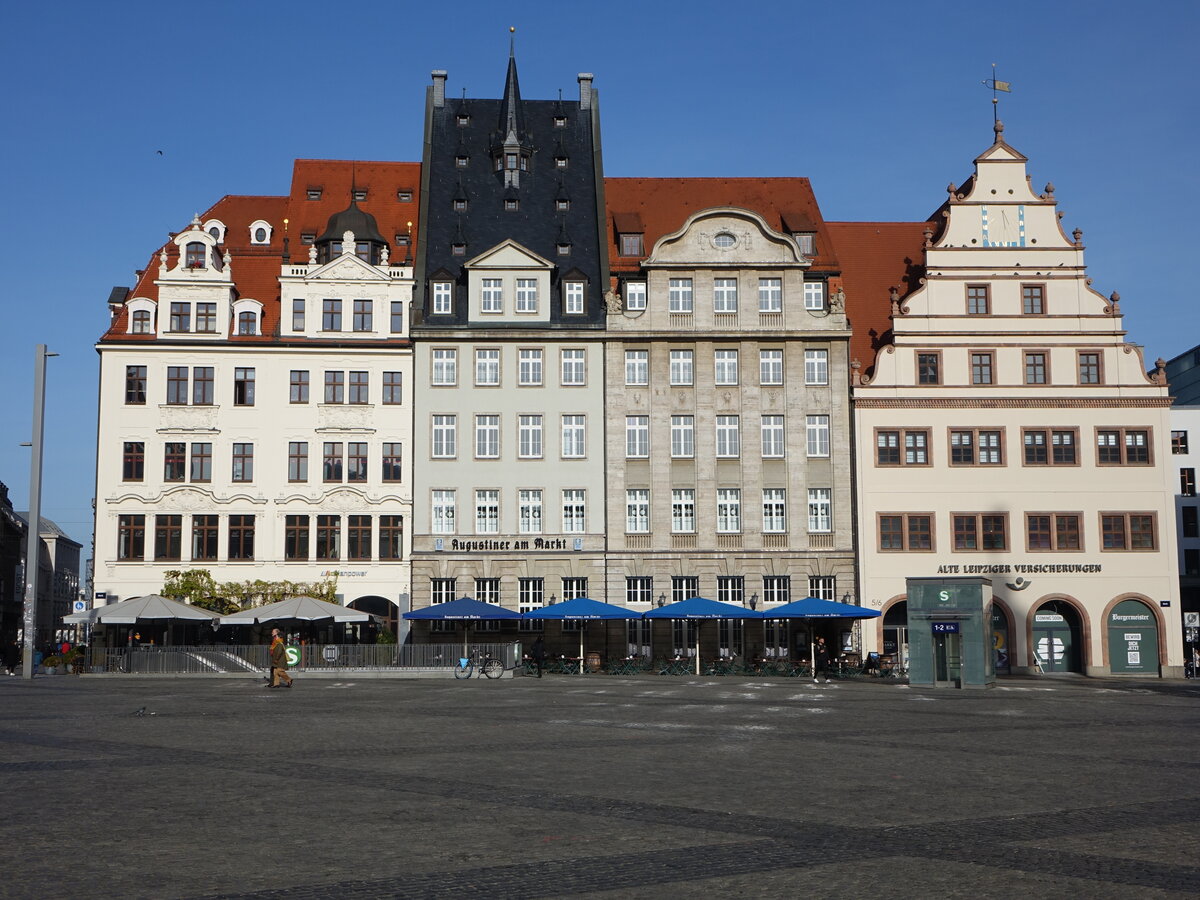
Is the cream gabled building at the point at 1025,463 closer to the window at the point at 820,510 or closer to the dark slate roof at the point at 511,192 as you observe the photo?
the window at the point at 820,510

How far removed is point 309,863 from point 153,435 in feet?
158

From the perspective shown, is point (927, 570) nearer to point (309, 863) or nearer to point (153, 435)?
point (153, 435)

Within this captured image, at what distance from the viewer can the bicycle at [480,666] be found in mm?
45875

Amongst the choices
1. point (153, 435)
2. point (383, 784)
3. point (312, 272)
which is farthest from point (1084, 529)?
point (383, 784)

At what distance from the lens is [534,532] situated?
187 feet

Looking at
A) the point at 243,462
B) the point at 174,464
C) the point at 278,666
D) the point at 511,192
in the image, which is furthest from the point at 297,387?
the point at 278,666

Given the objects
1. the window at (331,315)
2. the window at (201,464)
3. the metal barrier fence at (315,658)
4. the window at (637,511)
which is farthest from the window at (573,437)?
the window at (201,464)

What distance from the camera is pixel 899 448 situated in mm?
56500

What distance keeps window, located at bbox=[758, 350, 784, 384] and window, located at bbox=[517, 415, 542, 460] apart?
9.36 metres

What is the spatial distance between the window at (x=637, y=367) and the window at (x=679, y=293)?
234cm

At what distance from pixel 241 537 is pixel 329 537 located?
351cm

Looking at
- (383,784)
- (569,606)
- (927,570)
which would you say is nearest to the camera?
(383,784)

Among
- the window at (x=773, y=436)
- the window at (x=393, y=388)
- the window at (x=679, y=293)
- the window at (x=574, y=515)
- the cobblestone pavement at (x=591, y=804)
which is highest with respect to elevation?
the window at (x=679, y=293)

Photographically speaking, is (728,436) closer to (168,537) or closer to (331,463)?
(331,463)
